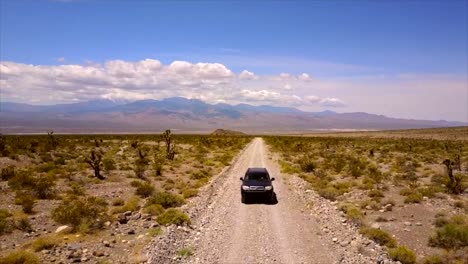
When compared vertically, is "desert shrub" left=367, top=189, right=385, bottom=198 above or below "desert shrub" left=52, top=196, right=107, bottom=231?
below

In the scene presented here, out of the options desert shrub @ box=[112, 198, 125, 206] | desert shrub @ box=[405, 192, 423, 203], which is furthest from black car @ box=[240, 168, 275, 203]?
desert shrub @ box=[405, 192, 423, 203]

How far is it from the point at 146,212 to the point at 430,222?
1203cm

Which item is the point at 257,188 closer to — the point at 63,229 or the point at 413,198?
the point at 413,198

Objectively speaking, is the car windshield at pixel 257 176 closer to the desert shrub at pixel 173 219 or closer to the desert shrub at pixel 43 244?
the desert shrub at pixel 173 219

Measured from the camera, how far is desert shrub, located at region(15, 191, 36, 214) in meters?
17.2

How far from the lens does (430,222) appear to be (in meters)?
15.5

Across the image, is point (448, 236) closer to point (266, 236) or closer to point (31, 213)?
point (266, 236)

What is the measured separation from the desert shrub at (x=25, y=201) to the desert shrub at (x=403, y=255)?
15.2m

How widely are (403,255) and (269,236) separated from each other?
14.4 feet

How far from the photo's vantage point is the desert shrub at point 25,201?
17234mm

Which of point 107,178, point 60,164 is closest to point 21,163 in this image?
point 60,164

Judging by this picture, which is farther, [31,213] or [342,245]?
[31,213]

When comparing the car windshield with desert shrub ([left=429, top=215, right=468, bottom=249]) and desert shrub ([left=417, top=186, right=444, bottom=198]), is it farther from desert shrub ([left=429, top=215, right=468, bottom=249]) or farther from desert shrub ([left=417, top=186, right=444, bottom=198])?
desert shrub ([left=429, top=215, right=468, bottom=249])

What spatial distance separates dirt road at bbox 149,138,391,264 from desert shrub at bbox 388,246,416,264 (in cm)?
31
